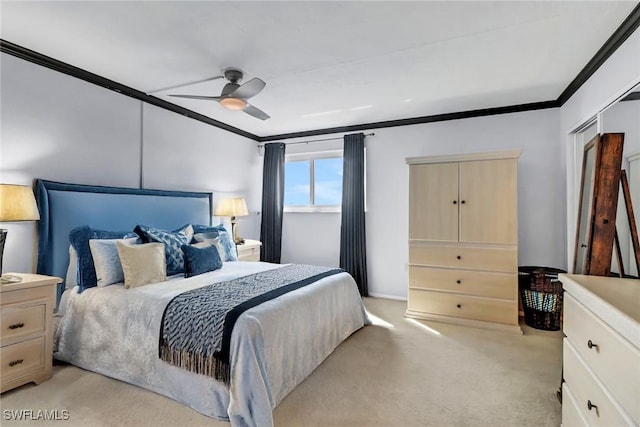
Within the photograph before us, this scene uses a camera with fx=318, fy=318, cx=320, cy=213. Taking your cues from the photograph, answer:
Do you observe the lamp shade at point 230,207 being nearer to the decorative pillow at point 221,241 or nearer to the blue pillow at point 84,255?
the decorative pillow at point 221,241

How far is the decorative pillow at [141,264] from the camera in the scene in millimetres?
2471

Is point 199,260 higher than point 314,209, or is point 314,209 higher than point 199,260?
point 314,209

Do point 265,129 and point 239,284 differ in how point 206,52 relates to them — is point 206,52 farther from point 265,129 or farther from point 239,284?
point 265,129

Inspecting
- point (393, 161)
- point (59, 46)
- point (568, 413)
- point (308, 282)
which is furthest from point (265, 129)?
point (568, 413)

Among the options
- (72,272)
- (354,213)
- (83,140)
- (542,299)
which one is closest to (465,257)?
(542,299)

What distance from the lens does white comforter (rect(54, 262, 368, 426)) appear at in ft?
5.96

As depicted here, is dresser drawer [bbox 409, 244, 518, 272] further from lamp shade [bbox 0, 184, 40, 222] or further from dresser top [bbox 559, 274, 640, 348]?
lamp shade [bbox 0, 184, 40, 222]

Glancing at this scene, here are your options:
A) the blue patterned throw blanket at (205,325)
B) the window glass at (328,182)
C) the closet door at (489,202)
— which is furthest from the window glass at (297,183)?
the blue patterned throw blanket at (205,325)

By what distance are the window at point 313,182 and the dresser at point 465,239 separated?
1523 millimetres

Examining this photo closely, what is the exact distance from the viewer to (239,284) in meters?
2.55

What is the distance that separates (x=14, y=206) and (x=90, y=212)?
0.72 m

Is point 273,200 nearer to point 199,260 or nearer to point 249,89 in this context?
point 199,260

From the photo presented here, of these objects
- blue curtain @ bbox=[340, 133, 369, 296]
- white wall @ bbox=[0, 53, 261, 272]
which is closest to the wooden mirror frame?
blue curtain @ bbox=[340, 133, 369, 296]

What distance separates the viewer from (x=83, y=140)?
9.86ft
